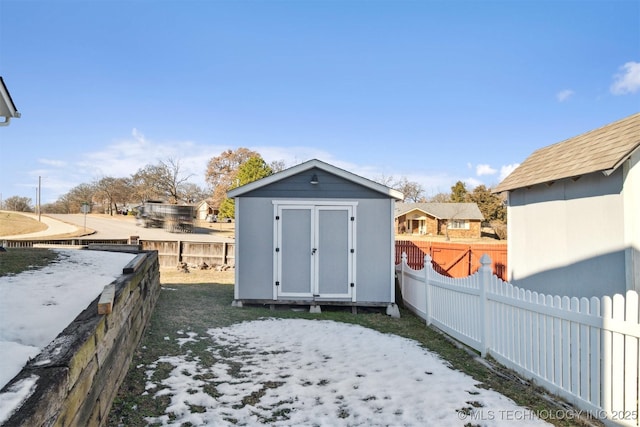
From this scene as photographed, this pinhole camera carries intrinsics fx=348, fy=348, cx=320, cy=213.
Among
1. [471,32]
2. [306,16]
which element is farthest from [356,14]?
[471,32]

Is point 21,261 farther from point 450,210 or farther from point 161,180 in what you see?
point 161,180

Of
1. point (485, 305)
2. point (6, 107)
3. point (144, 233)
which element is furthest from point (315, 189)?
point (144, 233)

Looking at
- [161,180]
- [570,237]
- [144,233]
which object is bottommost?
[144,233]

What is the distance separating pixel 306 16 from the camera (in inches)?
427

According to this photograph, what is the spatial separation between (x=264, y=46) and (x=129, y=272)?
10724 mm

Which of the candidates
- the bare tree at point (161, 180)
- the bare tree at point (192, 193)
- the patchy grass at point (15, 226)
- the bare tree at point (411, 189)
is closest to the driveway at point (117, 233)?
the patchy grass at point (15, 226)

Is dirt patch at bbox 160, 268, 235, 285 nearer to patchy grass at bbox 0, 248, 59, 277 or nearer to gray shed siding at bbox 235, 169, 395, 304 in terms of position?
gray shed siding at bbox 235, 169, 395, 304

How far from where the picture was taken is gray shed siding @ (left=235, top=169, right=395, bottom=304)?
725cm

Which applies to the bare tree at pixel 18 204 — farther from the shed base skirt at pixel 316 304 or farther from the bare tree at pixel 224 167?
the shed base skirt at pixel 316 304

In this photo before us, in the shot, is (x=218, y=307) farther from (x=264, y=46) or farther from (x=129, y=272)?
(x=264, y=46)

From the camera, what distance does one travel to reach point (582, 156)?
635 centimetres

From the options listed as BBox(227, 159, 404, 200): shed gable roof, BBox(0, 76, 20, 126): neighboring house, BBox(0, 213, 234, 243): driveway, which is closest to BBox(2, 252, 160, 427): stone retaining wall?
BBox(227, 159, 404, 200): shed gable roof

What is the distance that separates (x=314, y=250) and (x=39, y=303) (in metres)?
4.92

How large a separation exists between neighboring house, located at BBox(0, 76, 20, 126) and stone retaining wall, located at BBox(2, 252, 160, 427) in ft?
22.5
